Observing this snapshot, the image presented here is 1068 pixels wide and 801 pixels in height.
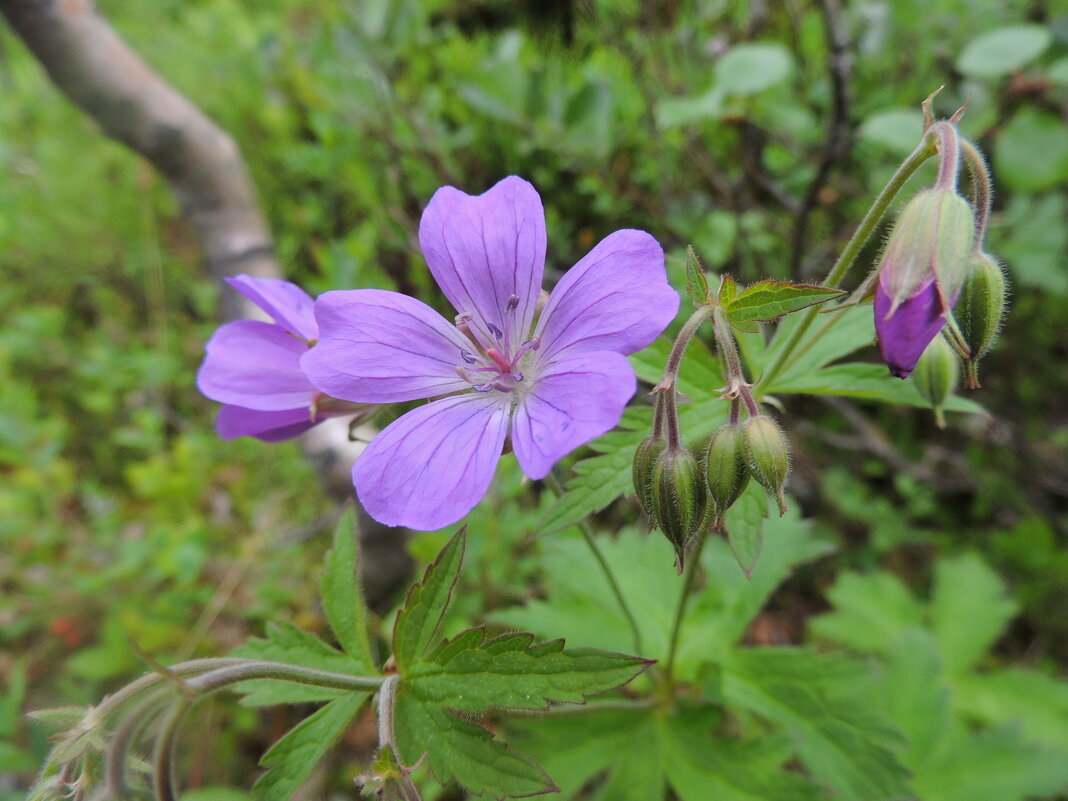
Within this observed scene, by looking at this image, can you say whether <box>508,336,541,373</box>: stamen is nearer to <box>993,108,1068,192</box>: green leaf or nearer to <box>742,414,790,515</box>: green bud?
<box>742,414,790,515</box>: green bud

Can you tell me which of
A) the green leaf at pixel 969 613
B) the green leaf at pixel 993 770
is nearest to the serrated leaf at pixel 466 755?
the green leaf at pixel 993 770

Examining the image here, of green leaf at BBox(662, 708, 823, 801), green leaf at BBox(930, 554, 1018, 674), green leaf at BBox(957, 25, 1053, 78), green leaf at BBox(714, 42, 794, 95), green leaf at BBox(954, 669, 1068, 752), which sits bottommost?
green leaf at BBox(954, 669, 1068, 752)

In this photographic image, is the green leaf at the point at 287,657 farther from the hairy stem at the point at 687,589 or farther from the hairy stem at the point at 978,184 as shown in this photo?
the hairy stem at the point at 978,184

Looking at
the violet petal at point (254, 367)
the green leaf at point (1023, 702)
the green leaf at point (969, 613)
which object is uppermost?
the violet petal at point (254, 367)

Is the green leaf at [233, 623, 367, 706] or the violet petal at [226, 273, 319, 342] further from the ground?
the violet petal at [226, 273, 319, 342]

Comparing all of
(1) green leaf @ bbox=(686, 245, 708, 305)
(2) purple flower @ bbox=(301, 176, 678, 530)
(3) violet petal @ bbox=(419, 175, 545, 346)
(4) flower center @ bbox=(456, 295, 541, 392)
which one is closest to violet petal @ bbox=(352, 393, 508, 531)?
(2) purple flower @ bbox=(301, 176, 678, 530)

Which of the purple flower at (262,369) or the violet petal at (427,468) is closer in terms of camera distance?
the violet petal at (427,468)

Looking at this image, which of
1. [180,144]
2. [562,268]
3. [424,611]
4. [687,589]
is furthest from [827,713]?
[180,144]
